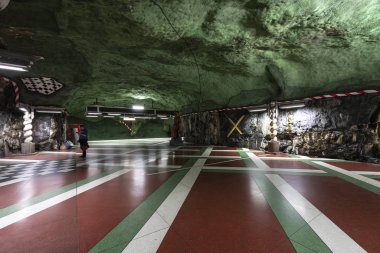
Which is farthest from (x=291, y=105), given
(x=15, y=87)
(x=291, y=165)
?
(x=15, y=87)

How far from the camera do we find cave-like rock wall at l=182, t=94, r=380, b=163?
7801 millimetres

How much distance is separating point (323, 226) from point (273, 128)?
9.41m

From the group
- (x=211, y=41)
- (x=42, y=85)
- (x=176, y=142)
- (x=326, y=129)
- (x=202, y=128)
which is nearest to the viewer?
(x=211, y=41)

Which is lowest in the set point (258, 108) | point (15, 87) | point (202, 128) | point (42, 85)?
point (202, 128)

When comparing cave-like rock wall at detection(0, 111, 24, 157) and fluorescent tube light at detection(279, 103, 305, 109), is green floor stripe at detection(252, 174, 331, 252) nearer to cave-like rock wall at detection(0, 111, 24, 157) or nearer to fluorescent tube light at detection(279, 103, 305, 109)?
fluorescent tube light at detection(279, 103, 305, 109)

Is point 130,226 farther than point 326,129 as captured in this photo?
No

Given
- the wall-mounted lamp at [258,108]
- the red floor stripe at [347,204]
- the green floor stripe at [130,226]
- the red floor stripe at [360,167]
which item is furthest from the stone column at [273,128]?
the green floor stripe at [130,226]

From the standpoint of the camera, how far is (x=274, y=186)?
4465mm

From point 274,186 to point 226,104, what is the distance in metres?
11.2

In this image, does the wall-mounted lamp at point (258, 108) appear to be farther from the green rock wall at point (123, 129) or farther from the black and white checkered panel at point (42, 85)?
the green rock wall at point (123, 129)

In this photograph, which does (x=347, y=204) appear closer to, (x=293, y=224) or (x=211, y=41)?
(x=293, y=224)

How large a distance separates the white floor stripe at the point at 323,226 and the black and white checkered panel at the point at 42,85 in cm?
1428

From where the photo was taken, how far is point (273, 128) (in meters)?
11.3

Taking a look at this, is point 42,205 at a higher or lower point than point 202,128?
lower
